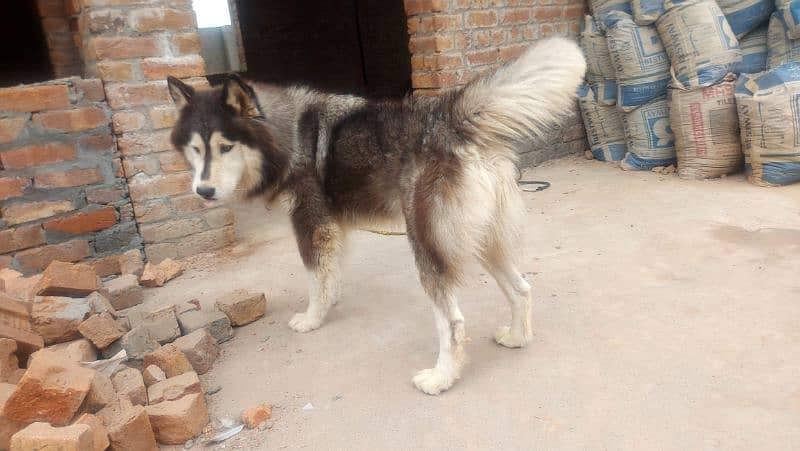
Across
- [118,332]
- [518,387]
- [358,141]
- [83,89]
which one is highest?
[83,89]

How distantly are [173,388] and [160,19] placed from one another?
2703 millimetres

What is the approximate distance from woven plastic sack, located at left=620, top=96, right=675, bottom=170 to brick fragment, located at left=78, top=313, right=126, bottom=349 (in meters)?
4.56

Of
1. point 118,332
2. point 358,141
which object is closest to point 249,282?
point 118,332

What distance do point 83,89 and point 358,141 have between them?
2295 mm

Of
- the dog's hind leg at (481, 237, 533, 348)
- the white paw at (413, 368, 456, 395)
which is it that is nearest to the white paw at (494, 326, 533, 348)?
the dog's hind leg at (481, 237, 533, 348)

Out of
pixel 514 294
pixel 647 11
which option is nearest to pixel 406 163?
pixel 514 294

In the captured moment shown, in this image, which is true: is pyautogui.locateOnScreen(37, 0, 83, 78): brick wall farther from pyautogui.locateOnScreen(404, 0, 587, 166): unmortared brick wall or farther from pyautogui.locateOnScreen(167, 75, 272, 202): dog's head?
pyautogui.locateOnScreen(404, 0, 587, 166): unmortared brick wall

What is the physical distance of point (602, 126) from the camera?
18.1ft

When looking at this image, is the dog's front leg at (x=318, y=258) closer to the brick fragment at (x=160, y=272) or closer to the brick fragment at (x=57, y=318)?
the brick fragment at (x=57, y=318)

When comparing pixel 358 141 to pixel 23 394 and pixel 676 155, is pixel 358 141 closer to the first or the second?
pixel 23 394

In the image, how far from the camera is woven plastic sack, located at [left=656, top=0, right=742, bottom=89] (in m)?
4.42

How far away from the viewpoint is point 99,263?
381 centimetres

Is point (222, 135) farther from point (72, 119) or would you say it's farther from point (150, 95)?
point (72, 119)

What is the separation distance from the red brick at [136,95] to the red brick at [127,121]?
50 millimetres
